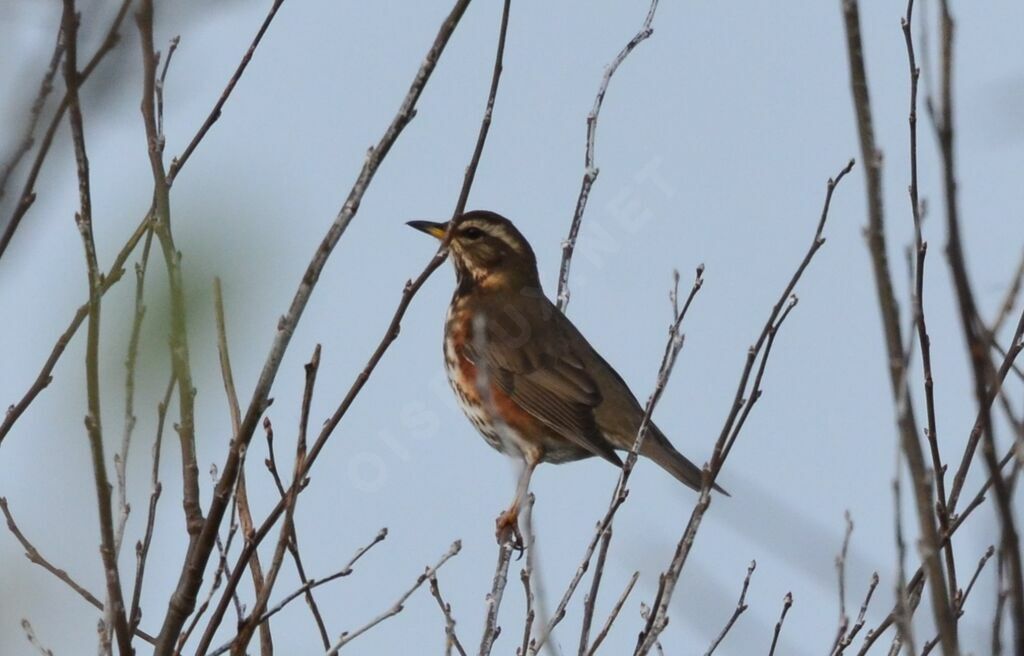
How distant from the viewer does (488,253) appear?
9688mm

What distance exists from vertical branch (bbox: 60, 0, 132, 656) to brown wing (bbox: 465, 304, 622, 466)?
4.90 meters

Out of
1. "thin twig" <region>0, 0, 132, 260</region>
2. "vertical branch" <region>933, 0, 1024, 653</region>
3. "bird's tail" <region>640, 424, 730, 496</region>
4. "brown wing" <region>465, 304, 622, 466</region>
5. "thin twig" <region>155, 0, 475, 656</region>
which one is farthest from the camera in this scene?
"brown wing" <region>465, 304, 622, 466</region>

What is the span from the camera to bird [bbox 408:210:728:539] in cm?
840

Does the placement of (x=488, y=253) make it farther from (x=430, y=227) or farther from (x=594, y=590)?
(x=594, y=590)

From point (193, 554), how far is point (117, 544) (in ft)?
1.82

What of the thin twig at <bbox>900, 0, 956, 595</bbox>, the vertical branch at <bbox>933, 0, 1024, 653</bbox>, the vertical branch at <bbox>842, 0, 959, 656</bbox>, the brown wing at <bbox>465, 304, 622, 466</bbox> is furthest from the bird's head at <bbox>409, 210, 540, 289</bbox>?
the vertical branch at <bbox>933, 0, 1024, 653</bbox>

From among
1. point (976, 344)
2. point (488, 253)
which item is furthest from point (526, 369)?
point (976, 344)

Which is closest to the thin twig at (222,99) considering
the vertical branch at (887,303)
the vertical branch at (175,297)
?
the vertical branch at (175,297)

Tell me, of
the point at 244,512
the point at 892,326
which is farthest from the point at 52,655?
the point at 892,326

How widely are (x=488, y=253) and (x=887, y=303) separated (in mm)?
7185

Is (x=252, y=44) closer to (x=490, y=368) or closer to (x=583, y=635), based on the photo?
(x=583, y=635)

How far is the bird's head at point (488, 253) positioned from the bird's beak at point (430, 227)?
1.18m

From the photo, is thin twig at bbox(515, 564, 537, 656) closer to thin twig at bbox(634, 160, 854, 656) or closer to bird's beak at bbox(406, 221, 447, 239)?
thin twig at bbox(634, 160, 854, 656)

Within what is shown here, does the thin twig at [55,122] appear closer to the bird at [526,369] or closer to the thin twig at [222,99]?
the thin twig at [222,99]
